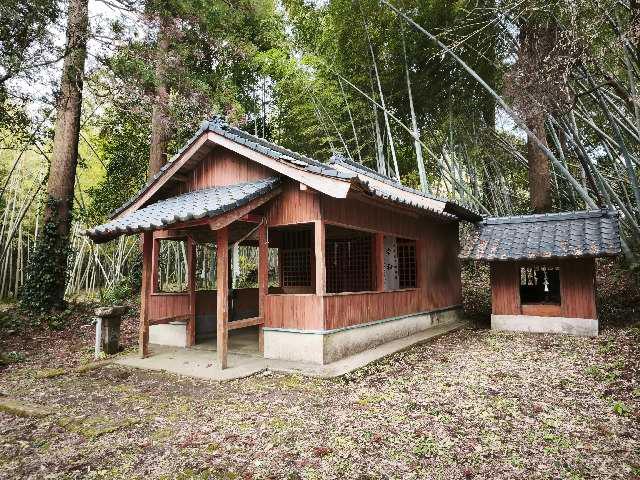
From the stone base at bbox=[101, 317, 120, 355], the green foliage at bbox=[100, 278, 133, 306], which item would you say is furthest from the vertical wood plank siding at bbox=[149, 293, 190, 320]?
the green foliage at bbox=[100, 278, 133, 306]

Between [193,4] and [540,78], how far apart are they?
8602mm

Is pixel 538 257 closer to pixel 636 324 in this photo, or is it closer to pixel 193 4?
pixel 636 324

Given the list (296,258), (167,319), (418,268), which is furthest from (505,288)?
(167,319)

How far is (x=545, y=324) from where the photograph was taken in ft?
27.6

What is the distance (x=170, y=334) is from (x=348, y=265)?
15.2 ft

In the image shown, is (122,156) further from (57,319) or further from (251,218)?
(251,218)

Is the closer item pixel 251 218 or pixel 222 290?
pixel 222 290

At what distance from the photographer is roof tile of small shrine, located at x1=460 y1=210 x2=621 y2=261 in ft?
25.1

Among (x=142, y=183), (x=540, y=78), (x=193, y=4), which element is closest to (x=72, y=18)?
(x=193, y=4)

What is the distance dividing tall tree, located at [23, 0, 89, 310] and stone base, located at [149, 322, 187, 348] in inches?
130

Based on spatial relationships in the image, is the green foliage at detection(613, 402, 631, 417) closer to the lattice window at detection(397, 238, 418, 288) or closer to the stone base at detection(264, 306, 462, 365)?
the stone base at detection(264, 306, 462, 365)

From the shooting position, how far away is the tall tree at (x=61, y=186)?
9.36 metres

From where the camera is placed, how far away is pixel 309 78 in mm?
12820

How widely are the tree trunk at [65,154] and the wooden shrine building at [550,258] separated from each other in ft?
31.2
